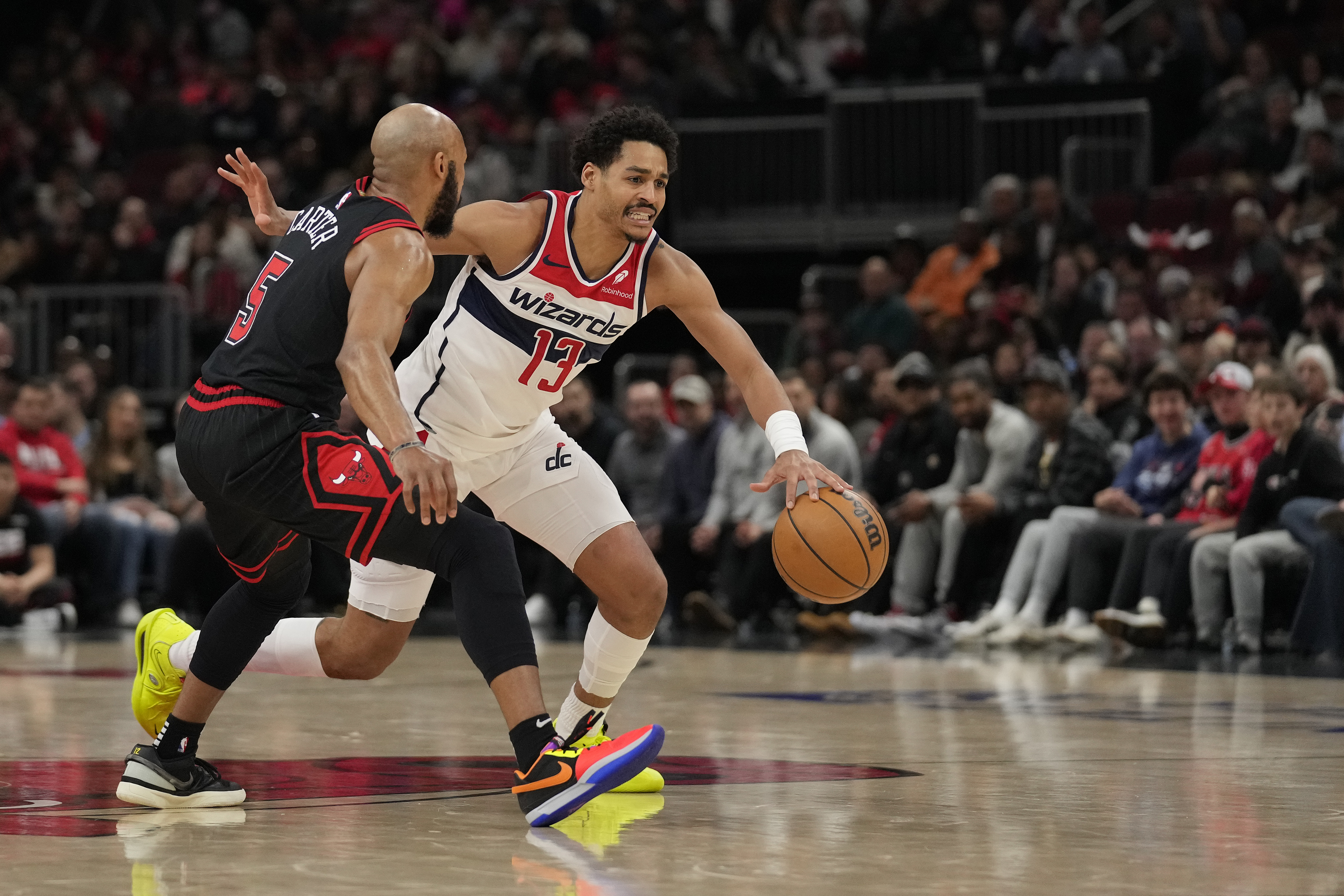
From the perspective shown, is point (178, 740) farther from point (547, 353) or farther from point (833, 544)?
point (833, 544)

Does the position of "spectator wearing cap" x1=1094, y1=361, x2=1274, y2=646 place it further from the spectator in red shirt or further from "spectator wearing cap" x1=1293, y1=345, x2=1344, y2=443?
the spectator in red shirt

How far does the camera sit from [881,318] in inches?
525

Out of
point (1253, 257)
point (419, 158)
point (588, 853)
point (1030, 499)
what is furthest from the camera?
point (1253, 257)

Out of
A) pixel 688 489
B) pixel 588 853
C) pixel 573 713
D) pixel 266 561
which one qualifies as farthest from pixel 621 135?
pixel 688 489

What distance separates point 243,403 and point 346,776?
1144mm

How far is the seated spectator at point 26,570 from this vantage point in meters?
10.9

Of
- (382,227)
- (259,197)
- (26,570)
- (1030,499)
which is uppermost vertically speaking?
(259,197)

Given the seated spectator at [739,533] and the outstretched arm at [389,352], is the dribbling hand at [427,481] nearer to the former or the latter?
the outstretched arm at [389,352]

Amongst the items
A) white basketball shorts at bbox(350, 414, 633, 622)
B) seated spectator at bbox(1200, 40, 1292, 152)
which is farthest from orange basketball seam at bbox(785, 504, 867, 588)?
seated spectator at bbox(1200, 40, 1292, 152)

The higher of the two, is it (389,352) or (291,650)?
(389,352)

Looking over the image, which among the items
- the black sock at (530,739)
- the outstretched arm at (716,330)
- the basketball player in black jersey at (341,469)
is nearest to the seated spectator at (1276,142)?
the outstretched arm at (716,330)

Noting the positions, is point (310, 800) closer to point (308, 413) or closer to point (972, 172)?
point (308, 413)

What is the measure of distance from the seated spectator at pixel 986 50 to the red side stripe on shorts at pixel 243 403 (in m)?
12.0

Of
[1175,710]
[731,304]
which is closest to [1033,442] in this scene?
[1175,710]
